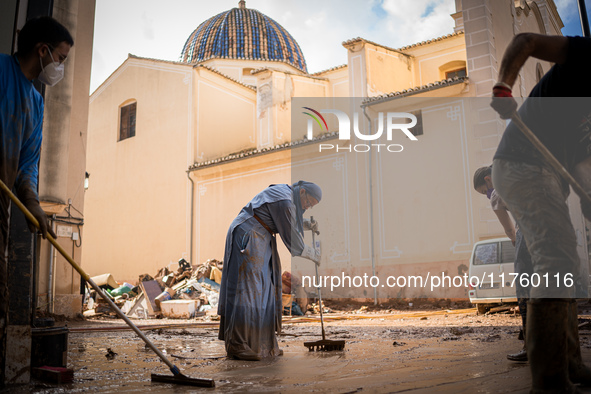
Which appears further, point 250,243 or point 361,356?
point 250,243

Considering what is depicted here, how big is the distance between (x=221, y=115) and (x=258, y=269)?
1889cm

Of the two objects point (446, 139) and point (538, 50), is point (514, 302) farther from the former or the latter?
point (538, 50)

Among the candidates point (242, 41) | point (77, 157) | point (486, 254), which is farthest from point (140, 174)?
point (486, 254)

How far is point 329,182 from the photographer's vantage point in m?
17.8

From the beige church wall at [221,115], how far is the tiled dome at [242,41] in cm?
489

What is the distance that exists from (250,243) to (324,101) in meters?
19.0

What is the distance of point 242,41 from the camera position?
2883 cm

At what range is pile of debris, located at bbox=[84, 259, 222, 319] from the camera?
46.5ft

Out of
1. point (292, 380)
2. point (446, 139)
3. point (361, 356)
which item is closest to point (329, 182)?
point (446, 139)

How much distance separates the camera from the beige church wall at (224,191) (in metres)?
19.2

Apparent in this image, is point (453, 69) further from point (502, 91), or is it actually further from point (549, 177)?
point (502, 91)

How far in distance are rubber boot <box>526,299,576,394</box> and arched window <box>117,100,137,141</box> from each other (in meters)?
22.8

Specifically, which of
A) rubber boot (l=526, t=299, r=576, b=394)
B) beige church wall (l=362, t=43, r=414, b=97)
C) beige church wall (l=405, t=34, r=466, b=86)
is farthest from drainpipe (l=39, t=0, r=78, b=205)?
beige church wall (l=405, t=34, r=466, b=86)

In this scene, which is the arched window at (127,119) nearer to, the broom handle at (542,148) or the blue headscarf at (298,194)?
the blue headscarf at (298,194)
